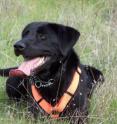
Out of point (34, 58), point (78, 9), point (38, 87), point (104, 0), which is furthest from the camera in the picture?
point (104, 0)

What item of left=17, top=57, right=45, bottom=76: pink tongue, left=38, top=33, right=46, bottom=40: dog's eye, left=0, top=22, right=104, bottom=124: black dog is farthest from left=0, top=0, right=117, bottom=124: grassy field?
left=38, top=33, right=46, bottom=40: dog's eye

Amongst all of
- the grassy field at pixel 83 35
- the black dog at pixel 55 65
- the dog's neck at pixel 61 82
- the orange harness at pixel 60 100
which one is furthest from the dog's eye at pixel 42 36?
the grassy field at pixel 83 35

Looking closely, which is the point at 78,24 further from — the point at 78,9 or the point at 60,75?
the point at 60,75

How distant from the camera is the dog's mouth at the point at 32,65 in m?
4.86

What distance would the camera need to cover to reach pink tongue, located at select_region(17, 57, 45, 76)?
191 inches

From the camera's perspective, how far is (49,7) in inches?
369

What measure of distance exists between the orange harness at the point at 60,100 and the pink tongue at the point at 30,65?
1.41 ft

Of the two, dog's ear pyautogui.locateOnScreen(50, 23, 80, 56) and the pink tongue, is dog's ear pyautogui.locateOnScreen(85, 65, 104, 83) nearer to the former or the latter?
dog's ear pyautogui.locateOnScreen(50, 23, 80, 56)

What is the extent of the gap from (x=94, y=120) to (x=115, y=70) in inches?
40.8

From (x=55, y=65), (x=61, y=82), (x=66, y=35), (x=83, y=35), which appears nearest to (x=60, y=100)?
(x=61, y=82)

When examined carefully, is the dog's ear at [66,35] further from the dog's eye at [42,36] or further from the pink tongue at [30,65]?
the pink tongue at [30,65]

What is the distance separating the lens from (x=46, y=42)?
4.99 metres

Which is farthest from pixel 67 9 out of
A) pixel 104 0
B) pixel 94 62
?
pixel 94 62

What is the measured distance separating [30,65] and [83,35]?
108 inches
